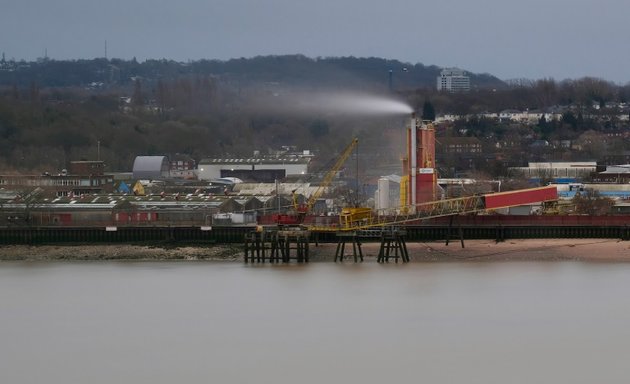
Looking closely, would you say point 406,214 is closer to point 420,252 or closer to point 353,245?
point 420,252

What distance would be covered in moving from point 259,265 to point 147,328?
37.3 feet

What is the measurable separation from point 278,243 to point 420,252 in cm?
377

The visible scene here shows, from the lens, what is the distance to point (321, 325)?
26500 millimetres

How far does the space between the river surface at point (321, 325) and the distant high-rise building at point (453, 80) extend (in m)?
96.3

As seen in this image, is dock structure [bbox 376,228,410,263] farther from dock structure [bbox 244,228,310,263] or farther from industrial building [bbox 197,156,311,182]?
industrial building [bbox 197,156,311,182]

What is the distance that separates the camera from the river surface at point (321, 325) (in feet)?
74.4

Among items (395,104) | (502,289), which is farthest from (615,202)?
(502,289)

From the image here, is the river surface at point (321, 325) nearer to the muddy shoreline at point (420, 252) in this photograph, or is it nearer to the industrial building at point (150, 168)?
the muddy shoreline at point (420, 252)

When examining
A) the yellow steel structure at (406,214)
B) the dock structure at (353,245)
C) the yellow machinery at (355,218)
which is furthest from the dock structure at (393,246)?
the yellow machinery at (355,218)

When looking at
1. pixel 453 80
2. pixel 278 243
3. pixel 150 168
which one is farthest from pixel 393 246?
pixel 453 80

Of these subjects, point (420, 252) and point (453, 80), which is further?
point (453, 80)

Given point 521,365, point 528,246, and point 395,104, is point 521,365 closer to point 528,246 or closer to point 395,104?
point 528,246

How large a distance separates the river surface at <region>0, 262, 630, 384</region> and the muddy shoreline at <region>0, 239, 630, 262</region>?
90.9 inches

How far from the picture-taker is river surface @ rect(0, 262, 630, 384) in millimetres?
22688
